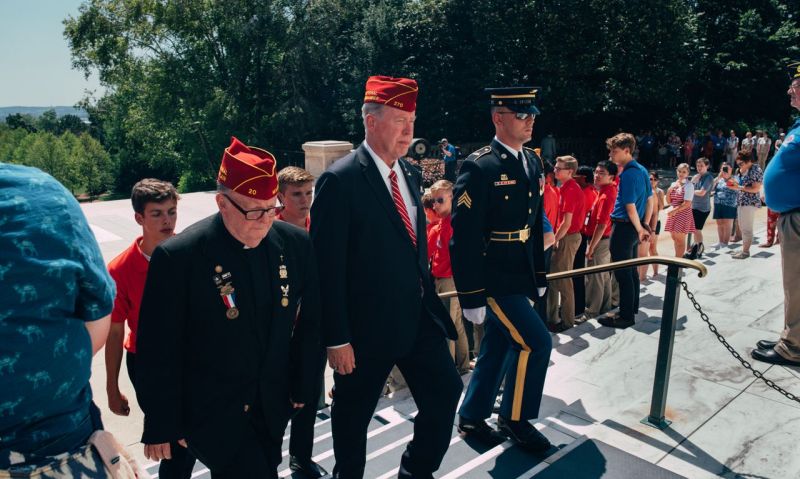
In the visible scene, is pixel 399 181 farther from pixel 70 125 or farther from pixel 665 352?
pixel 70 125

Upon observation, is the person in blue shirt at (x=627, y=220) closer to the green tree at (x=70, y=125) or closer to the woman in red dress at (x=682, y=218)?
the woman in red dress at (x=682, y=218)

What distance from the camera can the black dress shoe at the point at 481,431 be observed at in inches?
151

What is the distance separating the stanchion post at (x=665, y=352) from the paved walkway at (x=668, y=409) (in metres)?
0.10

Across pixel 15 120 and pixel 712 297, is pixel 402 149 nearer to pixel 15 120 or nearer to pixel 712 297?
pixel 712 297

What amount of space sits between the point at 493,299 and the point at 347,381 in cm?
111

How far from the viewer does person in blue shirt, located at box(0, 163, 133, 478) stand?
1624mm

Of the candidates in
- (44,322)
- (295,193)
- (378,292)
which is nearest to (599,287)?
(295,193)

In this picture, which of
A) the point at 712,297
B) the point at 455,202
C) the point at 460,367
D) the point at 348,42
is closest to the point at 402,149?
the point at 455,202

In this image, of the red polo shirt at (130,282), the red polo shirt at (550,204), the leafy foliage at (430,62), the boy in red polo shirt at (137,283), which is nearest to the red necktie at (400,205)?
the boy in red polo shirt at (137,283)

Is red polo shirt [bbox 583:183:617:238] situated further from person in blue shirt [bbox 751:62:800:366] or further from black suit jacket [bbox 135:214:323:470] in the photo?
black suit jacket [bbox 135:214:323:470]

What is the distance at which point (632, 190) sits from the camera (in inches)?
256

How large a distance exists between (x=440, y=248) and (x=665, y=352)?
89.4 inches

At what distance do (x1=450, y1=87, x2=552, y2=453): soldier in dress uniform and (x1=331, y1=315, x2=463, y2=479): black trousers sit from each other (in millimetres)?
665

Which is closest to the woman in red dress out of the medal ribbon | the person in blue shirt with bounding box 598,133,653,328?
the person in blue shirt with bounding box 598,133,653,328
